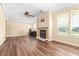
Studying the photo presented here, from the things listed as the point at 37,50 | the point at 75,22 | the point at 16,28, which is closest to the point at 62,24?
the point at 75,22

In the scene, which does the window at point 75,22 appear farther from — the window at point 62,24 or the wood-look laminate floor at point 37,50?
the wood-look laminate floor at point 37,50

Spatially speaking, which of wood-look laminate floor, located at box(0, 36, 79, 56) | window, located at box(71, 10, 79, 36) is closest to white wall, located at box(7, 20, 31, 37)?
wood-look laminate floor, located at box(0, 36, 79, 56)

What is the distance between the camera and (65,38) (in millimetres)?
6129

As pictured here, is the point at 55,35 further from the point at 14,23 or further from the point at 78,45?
the point at 14,23

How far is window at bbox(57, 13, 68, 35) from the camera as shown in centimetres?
614

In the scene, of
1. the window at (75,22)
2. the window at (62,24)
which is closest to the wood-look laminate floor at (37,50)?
the window at (75,22)

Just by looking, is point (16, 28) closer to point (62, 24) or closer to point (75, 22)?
point (62, 24)

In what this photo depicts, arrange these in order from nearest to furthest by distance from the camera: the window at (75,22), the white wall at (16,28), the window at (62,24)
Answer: the window at (75,22) < the window at (62,24) < the white wall at (16,28)

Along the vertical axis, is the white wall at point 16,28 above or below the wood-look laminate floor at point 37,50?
above

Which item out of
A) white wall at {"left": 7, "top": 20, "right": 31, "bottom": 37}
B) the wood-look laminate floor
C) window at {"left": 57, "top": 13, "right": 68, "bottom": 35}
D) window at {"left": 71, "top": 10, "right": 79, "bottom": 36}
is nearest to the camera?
the wood-look laminate floor

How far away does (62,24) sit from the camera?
21.6 feet

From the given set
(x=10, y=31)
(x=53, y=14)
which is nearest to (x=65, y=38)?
(x=53, y=14)

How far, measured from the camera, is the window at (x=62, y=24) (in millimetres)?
6145

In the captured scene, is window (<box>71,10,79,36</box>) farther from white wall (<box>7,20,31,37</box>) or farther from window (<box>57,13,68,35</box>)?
white wall (<box>7,20,31,37</box>)
